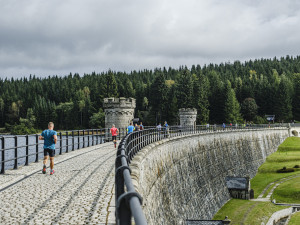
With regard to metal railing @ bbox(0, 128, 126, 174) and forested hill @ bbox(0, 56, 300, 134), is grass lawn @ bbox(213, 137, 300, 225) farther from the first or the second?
forested hill @ bbox(0, 56, 300, 134)

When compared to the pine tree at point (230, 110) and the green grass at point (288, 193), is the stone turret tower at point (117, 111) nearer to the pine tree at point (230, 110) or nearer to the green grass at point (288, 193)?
the green grass at point (288, 193)

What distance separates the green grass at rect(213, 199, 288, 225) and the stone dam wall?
0.95 m

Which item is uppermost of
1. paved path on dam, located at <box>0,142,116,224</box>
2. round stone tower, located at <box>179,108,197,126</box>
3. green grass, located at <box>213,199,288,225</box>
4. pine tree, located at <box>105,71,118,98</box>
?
pine tree, located at <box>105,71,118,98</box>

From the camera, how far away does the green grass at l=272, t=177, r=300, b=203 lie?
37700mm

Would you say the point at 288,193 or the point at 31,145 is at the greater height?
the point at 31,145

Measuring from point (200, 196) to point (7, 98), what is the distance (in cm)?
12685

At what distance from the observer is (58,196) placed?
877cm

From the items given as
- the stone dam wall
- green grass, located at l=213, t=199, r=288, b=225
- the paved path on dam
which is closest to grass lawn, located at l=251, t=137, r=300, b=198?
the stone dam wall

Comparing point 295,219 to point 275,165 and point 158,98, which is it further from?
point 158,98

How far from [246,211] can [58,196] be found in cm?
2719


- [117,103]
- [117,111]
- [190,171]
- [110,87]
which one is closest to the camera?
[190,171]

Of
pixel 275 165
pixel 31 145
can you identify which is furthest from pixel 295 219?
pixel 31 145

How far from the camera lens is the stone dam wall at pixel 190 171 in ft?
44.2

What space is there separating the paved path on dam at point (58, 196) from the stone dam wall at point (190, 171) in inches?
45.7
